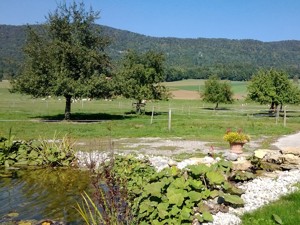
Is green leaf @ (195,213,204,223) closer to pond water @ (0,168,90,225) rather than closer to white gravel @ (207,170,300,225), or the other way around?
white gravel @ (207,170,300,225)

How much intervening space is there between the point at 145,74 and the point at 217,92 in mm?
18492

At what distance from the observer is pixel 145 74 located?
42.2m

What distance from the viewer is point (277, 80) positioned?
46.0m

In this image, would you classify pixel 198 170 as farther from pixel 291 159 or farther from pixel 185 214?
pixel 291 159

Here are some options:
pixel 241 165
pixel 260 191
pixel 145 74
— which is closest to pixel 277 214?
pixel 260 191

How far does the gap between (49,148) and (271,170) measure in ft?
24.6

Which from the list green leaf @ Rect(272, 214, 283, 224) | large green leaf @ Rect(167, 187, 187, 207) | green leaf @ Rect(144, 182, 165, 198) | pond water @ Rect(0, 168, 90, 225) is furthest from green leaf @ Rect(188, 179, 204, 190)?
pond water @ Rect(0, 168, 90, 225)

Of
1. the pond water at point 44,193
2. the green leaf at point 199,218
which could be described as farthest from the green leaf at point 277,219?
the pond water at point 44,193

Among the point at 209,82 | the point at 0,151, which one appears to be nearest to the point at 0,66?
the point at 209,82

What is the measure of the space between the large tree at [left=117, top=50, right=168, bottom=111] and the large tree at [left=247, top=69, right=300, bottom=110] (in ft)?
36.0

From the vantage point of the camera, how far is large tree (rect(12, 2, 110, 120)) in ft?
97.2

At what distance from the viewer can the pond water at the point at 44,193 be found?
26.3 feet

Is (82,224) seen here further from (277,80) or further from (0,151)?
(277,80)

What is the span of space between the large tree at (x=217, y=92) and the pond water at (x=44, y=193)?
46.3 m
